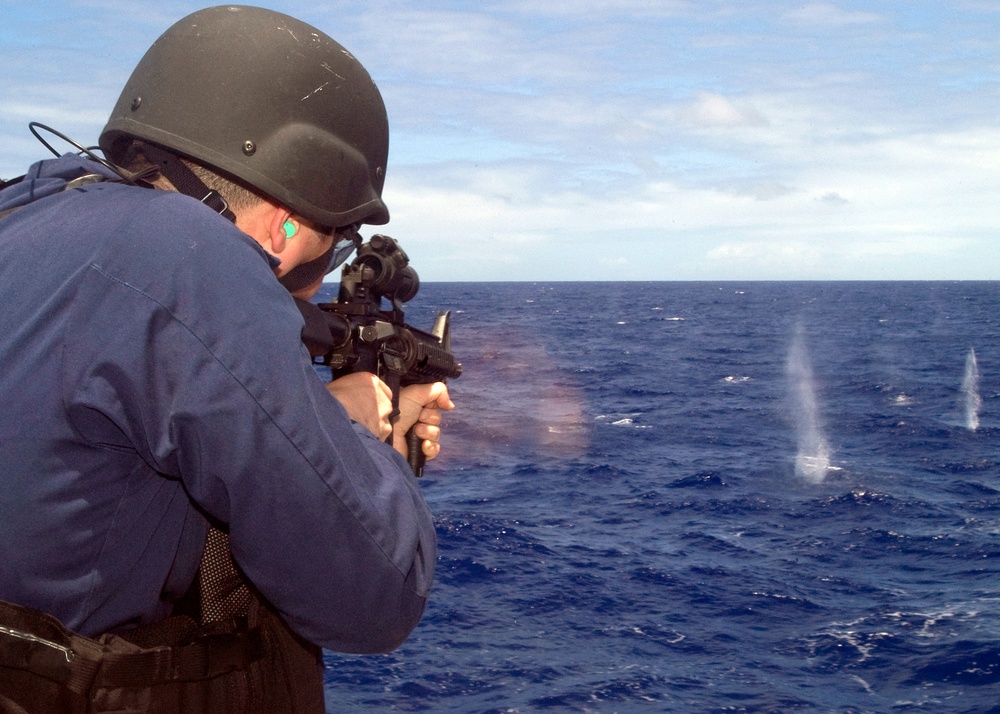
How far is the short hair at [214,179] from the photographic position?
6.70 ft

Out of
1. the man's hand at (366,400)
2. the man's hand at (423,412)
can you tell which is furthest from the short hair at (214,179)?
the man's hand at (423,412)

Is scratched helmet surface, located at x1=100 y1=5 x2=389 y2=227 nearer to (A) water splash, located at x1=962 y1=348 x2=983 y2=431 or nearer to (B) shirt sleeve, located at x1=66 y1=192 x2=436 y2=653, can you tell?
(B) shirt sleeve, located at x1=66 y1=192 x2=436 y2=653

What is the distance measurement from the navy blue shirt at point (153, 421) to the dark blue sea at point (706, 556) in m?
14.0

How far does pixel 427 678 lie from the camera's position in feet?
51.9

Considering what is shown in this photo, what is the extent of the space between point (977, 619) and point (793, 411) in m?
26.0

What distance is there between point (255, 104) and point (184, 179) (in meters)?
0.25

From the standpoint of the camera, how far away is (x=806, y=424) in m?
40.7

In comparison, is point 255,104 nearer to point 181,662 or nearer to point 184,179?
point 184,179

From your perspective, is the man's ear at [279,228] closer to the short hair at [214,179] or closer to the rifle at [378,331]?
the short hair at [214,179]

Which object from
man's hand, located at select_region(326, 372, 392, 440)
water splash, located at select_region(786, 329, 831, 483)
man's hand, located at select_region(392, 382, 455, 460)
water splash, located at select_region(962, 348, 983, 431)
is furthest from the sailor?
water splash, located at select_region(962, 348, 983, 431)

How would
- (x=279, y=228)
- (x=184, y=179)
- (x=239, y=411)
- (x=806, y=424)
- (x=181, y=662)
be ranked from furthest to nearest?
(x=806, y=424), (x=279, y=228), (x=184, y=179), (x=181, y=662), (x=239, y=411)

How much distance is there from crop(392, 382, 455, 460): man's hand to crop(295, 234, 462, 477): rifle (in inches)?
1.2

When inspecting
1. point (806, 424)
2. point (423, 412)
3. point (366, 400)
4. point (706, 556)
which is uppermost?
point (366, 400)

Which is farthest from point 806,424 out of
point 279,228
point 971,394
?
point 279,228
